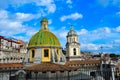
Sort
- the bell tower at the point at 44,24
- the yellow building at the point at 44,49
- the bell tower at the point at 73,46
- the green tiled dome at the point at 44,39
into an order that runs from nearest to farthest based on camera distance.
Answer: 1. the yellow building at the point at 44,49
2. the green tiled dome at the point at 44,39
3. the bell tower at the point at 44,24
4. the bell tower at the point at 73,46

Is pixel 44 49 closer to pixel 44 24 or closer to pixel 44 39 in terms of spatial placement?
pixel 44 39

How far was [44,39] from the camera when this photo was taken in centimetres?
3947

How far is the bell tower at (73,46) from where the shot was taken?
58906 millimetres

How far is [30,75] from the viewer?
30.2 m

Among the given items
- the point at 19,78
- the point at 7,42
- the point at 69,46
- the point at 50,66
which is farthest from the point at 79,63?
the point at 7,42

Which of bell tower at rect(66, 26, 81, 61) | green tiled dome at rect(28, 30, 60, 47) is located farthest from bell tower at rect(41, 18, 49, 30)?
bell tower at rect(66, 26, 81, 61)

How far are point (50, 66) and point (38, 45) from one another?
811 centimetres

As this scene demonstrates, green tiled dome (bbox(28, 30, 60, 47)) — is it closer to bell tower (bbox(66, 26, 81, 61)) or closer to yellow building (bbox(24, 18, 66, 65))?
yellow building (bbox(24, 18, 66, 65))

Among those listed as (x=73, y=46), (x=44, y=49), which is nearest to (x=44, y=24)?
(x=44, y=49)

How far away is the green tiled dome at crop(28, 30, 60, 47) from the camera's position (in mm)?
Result: 38969

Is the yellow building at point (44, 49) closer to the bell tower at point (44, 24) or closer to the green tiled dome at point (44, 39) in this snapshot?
the green tiled dome at point (44, 39)

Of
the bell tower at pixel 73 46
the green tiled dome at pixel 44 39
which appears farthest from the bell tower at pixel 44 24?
the bell tower at pixel 73 46

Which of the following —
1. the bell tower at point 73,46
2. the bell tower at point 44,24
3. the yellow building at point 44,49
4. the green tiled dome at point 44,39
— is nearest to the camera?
the yellow building at point 44,49

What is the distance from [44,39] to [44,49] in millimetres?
1911
